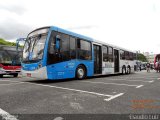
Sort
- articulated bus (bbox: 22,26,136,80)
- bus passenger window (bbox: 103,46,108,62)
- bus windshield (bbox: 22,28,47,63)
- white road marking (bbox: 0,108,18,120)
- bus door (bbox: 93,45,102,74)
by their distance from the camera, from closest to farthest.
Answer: white road marking (bbox: 0,108,18,120)
articulated bus (bbox: 22,26,136,80)
bus windshield (bbox: 22,28,47,63)
bus door (bbox: 93,45,102,74)
bus passenger window (bbox: 103,46,108,62)

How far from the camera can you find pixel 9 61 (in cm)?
1747

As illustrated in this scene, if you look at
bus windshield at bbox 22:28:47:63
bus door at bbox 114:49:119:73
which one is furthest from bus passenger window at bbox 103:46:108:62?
bus windshield at bbox 22:28:47:63

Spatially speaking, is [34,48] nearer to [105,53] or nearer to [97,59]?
[97,59]

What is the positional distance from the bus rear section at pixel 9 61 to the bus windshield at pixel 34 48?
653 centimetres

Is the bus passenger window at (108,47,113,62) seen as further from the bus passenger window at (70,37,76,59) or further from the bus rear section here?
the bus rear section

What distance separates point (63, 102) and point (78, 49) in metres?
7.49

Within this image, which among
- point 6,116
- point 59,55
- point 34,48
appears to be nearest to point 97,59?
point 59,55

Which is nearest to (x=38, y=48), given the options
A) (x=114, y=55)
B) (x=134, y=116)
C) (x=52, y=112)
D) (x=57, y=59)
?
(x=57, y=59)

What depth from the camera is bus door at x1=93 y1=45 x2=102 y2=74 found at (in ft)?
A: 47.6

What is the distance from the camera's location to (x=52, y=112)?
4.21 metres

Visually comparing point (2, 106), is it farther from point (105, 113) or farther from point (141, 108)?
point (141, 108)

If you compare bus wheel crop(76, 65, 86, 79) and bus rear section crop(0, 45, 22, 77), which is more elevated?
bus rear section crop(0, 45, 22, 77)

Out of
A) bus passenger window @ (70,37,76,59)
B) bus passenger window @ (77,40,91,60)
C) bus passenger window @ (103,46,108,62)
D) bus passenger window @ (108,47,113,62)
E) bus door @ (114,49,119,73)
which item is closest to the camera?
bus passenger window @ (70,37,76,59)

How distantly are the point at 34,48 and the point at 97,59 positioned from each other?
223 inches
